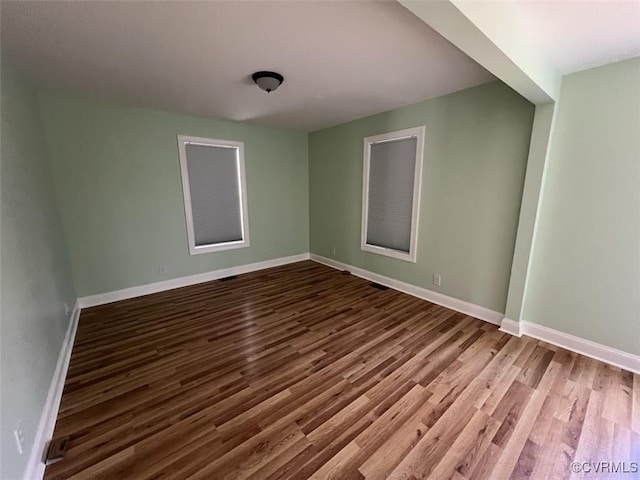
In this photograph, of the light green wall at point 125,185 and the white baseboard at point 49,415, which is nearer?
the white baseboard at point 49,415

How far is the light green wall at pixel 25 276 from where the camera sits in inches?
47.9

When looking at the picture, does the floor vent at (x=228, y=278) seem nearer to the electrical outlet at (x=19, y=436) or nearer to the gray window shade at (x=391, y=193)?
the gray window shade at (x=391, y=193)

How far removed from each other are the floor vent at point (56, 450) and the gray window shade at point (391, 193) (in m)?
3.54

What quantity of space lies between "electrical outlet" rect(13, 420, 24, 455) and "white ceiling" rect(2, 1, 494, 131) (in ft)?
7.34

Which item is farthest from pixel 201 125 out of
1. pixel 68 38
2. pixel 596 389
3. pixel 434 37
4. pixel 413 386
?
pixel 596 389

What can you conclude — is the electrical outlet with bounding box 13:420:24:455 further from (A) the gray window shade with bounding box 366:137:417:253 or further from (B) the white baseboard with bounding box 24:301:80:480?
(A) the gray window shade with bounding box 366:137:417:253

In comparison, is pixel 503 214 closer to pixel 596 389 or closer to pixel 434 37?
pixel 596 389

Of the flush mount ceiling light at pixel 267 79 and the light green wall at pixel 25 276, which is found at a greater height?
the flush mount ceiling light at pixel 267 79

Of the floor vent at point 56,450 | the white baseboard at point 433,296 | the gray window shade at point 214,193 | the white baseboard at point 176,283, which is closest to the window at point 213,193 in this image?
the gray window shade at point 214,193

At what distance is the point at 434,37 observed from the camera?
178 centimetres

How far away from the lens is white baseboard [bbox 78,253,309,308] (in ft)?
10.6

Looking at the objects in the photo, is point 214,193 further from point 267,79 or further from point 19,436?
point 19,436

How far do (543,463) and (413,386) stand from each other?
29.2 inches

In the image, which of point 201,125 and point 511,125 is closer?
point 511,125
